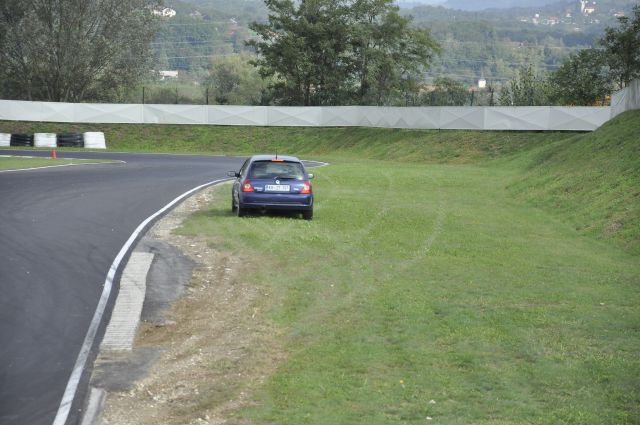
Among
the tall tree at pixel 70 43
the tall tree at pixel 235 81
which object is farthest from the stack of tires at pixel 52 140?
the tall tree at pixel 235 81

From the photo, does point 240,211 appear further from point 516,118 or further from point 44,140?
point 44,140

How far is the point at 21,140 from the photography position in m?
51.7

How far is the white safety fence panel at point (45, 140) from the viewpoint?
5184cm

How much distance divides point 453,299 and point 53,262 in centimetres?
634

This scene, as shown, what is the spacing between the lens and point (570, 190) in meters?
26.3

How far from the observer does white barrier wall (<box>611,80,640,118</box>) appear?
3519cm

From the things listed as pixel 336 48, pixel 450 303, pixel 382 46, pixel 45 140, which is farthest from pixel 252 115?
pixel 450 303

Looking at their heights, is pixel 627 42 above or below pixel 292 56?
below

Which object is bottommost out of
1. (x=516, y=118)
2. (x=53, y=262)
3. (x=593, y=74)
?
(x=53, y=262)

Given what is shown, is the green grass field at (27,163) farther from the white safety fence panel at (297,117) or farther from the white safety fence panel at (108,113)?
the white safety fence panel at (297,117)

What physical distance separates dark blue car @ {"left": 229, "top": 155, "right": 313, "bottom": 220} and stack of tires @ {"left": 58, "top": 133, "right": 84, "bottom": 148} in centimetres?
3572

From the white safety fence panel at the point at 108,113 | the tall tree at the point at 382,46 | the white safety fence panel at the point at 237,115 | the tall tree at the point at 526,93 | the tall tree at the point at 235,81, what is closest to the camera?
the white safety fence panel at the point at 108,113

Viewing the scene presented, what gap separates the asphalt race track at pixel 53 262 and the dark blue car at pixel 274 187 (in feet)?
7.87

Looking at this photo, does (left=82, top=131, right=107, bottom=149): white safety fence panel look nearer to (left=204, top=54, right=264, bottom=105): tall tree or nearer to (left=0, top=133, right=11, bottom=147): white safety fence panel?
(left=0, top=133, right=11, bottom=147): white safety fence panel
